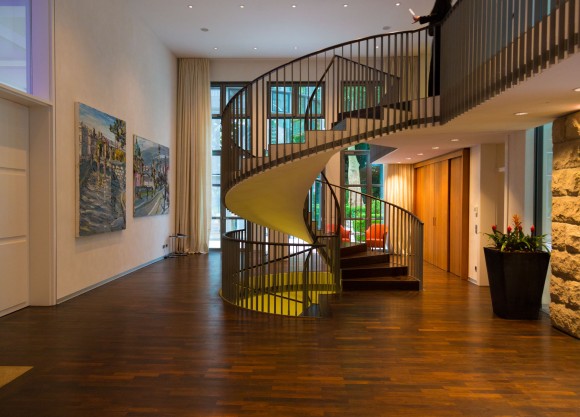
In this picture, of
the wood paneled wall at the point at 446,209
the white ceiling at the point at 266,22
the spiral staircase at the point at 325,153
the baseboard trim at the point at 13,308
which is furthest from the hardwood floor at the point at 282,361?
the white ceiling at the point at 266,22

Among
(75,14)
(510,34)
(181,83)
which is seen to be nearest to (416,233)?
(510,34)

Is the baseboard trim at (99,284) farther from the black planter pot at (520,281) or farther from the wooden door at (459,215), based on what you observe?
the wooden door at (459,215)

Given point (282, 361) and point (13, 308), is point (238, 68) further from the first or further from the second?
point (282, 361)

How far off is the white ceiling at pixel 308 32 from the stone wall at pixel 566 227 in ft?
0.98

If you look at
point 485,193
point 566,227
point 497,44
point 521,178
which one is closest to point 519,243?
point 566,227

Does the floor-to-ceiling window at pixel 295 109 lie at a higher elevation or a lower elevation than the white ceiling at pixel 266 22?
lower

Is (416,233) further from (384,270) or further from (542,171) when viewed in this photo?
(542,171)

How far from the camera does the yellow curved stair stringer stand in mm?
6258

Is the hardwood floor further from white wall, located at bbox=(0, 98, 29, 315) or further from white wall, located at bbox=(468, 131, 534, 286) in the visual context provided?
white wall, located at bbox=(468, 131, 534, 286)

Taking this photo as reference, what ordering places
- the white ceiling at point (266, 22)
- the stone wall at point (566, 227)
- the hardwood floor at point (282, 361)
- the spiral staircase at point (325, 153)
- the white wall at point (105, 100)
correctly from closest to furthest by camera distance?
the hardwood floor at point (282, 361) < the stone wall at point (566, 227) < the spiral staircase at point (325, 153) < the white wall at point (105, 100) < the white ceiling at point (266, 22)

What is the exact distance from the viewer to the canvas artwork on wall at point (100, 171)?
254 inches

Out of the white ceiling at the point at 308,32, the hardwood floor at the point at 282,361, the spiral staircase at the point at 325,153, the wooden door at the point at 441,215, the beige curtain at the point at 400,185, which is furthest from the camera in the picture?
the beige curtain at the point at 400,185

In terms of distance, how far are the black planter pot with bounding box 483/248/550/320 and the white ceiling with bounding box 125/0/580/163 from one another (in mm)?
1765

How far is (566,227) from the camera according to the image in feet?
15.8
